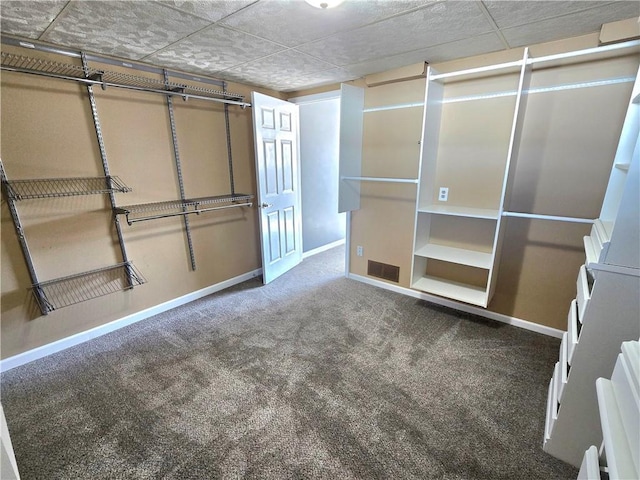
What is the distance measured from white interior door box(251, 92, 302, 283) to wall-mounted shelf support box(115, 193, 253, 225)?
0.98 feet

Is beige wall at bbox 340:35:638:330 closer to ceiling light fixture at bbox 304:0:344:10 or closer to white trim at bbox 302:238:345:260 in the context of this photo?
ceiling light fixture at bbox 304:0:344:10

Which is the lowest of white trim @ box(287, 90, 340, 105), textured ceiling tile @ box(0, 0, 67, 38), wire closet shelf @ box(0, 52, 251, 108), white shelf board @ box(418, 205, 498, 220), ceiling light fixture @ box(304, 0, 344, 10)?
white shelf board @ box(418, 205, 498, 220)

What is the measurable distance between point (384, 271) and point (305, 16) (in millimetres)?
2539

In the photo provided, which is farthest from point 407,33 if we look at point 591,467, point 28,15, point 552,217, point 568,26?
point 591,467

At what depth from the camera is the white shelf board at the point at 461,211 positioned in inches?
93.3

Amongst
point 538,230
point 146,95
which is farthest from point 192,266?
point 538,230

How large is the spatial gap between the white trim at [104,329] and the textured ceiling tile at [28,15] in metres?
2.19

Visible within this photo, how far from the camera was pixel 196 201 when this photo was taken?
9.54ft

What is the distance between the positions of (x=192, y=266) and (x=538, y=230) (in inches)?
130

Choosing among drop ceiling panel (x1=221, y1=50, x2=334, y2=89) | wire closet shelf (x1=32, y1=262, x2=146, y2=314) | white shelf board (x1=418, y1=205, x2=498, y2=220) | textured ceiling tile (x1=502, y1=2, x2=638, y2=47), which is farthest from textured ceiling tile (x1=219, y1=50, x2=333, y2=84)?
wire closet shelf (x1=32, y1=262, x2=146, y2=314)

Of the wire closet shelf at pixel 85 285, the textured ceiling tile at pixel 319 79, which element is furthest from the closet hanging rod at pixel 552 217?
the wire closet shelf at pixel 85 285

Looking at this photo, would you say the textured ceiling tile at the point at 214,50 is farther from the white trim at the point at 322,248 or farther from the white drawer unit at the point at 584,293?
the white trim at the point at 322,248

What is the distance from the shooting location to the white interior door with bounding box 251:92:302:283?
3172mm

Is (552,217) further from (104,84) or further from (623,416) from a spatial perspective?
(104,84)
